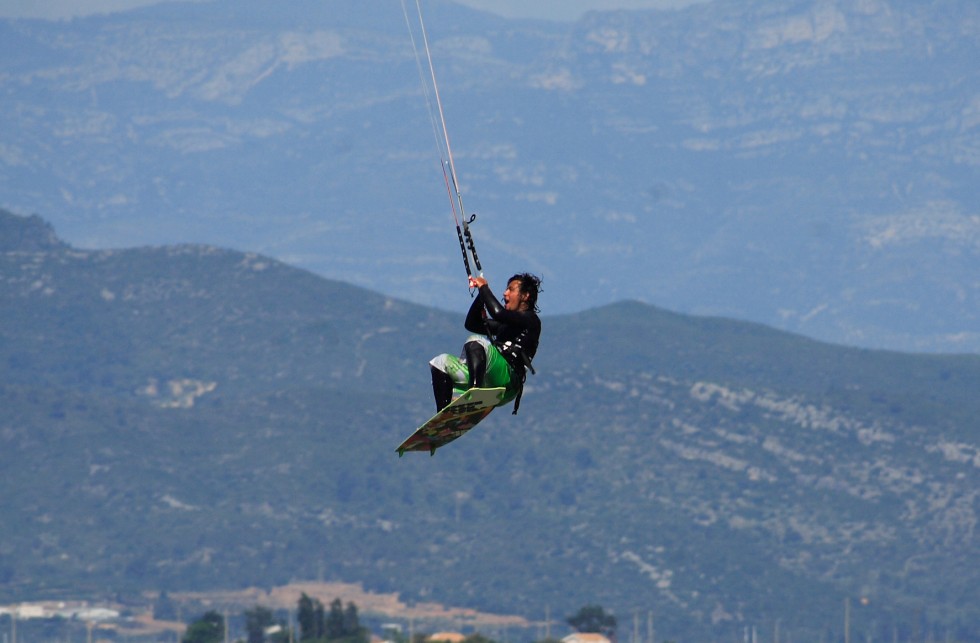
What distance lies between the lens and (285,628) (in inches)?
7338

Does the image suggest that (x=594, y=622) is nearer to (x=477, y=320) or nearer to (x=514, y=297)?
(x=514, y=297)

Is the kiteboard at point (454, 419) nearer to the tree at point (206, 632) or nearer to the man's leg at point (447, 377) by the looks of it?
the man's leg at point (447, 377)

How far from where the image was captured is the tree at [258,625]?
181 m

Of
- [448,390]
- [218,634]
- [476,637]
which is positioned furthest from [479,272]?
[218,634]

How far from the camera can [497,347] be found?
2252 centimetres

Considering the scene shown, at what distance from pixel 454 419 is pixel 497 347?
95cm

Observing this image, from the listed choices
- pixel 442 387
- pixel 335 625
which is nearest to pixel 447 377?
pixel 442 387

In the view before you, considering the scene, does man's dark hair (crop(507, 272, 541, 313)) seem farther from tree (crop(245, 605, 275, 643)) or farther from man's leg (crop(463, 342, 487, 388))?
tree (crop(245, 605, 275, 643))

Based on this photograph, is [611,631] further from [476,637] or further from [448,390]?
[448,390]

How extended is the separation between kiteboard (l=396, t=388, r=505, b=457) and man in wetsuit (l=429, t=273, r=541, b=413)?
14cm

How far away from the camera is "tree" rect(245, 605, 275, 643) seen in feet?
595

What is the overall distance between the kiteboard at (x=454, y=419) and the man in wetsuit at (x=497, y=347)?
0.14 meters

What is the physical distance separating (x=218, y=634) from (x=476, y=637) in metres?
27.4

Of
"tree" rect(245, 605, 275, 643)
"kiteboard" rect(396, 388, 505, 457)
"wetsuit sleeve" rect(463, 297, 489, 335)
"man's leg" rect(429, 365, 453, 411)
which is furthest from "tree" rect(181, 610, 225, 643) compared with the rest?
"man's leg" rect(429, 365, 453, 411)
